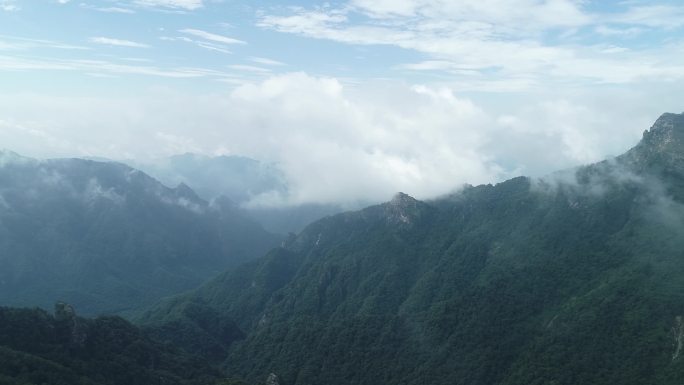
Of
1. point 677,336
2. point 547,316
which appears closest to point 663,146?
point 547,316

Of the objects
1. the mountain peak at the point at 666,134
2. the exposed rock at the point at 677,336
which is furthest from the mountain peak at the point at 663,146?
the exposed rock at the point at 677,336

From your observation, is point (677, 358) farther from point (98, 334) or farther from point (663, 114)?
point (98, 334)

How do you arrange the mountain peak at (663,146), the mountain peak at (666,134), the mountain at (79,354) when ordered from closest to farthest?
1. the mountain at (79,354)
2. the mountain peak at (663,146)
3. the mountain peak at (666,134)

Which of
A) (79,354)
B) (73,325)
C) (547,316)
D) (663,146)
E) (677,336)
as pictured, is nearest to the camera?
(79,354)

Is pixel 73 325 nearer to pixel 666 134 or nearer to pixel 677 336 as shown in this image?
pixel 677 336

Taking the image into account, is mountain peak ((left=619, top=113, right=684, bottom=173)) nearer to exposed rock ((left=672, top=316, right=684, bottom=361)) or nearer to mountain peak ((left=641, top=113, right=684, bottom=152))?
mountain peak ((left=641, top=113, right=684, bottom=152))

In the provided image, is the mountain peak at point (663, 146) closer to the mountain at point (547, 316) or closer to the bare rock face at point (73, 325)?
the mountain at point (547, 316)

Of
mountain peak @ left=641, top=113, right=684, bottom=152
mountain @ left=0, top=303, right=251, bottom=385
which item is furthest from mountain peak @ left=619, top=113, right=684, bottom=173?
mountain @ left=0, top=303, right=251, bottom=385

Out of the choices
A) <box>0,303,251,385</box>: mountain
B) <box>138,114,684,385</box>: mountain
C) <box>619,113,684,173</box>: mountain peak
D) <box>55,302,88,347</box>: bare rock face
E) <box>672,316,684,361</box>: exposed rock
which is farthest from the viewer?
<box>619,113,684,173</box>: mountain peak

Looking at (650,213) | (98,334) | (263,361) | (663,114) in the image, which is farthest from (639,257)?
(98,334)
